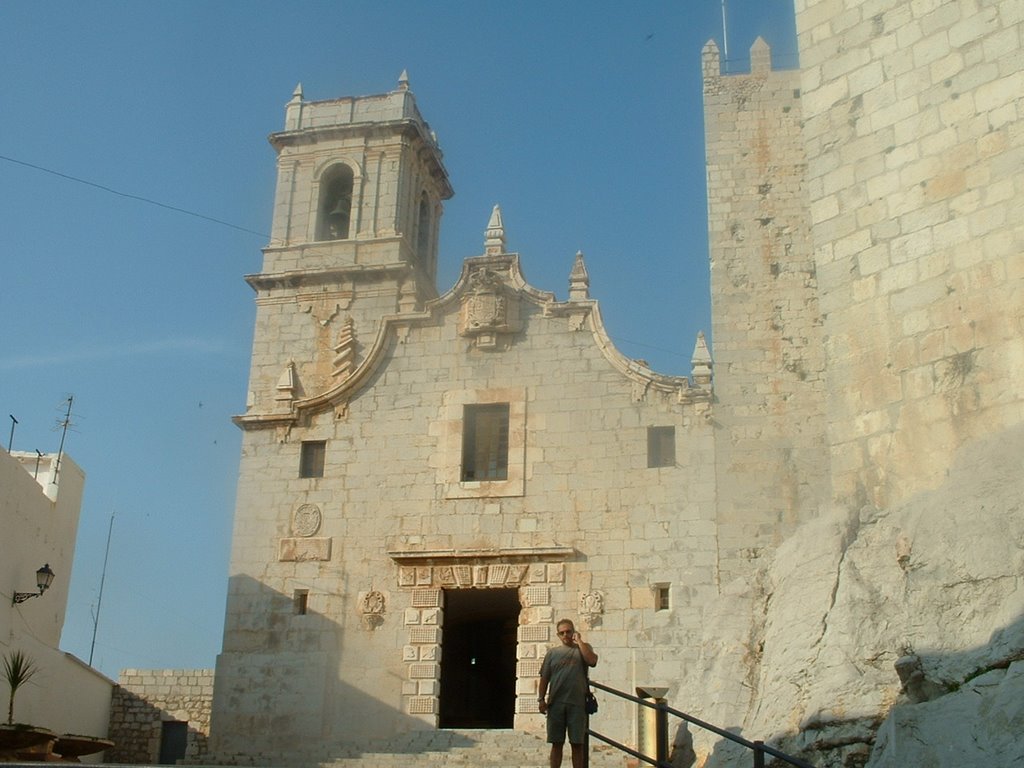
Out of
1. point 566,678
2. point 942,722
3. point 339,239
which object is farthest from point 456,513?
point 942,722

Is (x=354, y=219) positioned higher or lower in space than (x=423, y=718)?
higher

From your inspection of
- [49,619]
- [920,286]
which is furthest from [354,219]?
[920,286]

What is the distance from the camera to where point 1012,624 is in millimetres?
7809

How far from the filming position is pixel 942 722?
7.50m

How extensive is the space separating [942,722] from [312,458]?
1311cm

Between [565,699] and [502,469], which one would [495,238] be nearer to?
[502,469]

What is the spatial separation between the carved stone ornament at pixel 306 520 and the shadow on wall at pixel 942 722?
11.2m

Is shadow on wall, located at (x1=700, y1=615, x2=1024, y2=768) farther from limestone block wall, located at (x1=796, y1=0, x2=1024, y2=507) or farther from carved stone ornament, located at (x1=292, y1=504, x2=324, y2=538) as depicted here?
carved stone ornament, located at (x1=292, y1=504, x2=324, y2=538)

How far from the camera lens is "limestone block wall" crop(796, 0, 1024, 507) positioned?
9258 millimetres

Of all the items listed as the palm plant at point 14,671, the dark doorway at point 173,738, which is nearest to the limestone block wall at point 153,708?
the dark doorway at point 173,738

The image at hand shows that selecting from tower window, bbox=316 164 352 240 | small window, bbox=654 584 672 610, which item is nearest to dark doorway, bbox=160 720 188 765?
tower window, bbox=316 164 352 240

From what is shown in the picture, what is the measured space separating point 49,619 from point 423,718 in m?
7.86

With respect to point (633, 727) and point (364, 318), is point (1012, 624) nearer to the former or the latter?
point (633, 727)

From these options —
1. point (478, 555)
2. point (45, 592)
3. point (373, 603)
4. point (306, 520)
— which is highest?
point (306, 520)
